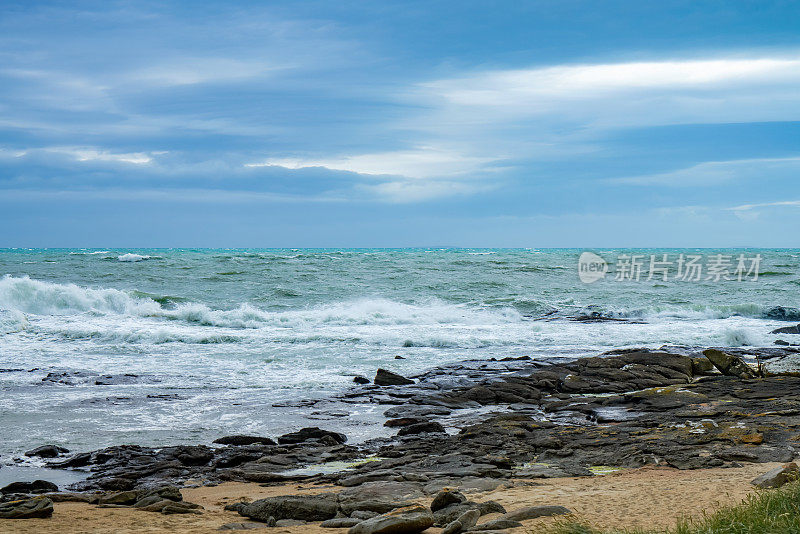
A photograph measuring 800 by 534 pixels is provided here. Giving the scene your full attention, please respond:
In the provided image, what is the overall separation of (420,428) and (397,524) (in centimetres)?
467

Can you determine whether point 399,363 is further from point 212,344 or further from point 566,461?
point 566,461

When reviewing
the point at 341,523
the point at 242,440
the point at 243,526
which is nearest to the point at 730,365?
the point at 242,440

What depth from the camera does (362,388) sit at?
45.4ft

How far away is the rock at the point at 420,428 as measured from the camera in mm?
10094

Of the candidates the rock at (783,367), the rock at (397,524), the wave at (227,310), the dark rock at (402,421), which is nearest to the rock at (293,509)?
the rock at (397,524)

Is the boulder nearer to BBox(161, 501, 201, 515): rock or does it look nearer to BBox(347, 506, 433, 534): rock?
BBox(347, 506, 433, 534): rock

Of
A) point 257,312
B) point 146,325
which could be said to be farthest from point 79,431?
point 257,312

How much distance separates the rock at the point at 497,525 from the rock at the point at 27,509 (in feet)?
12.5

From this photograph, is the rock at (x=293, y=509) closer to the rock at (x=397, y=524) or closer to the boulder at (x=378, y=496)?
the boulder at (x=378, y=496)

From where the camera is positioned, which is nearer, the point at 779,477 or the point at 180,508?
the point at 779,477

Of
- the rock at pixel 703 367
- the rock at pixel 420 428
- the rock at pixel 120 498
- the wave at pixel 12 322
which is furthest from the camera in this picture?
the wave at pixel 12 322

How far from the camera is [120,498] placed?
22.8 feet

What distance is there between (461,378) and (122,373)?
Answer: 7.36 meters

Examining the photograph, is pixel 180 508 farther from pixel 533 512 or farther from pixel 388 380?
pixel 388 380
